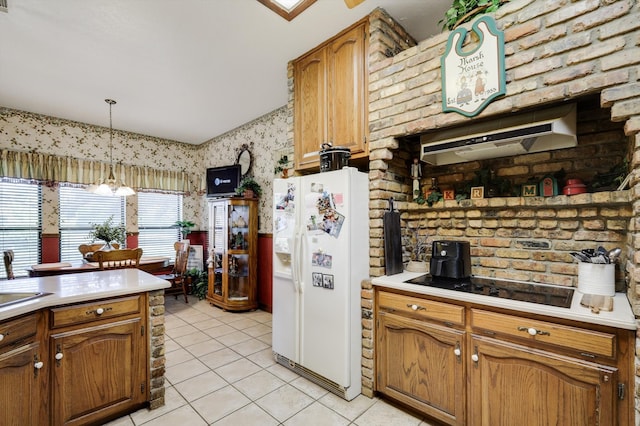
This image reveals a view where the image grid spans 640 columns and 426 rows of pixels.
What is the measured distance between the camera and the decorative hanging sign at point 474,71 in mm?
1700

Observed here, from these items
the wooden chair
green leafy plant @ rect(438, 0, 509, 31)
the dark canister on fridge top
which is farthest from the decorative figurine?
the wooden chair

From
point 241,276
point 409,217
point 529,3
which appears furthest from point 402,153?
point 241,276

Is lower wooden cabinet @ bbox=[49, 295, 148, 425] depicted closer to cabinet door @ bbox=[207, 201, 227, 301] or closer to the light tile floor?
the light tile floor

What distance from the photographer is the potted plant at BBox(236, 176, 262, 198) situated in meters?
Answer: 4.29

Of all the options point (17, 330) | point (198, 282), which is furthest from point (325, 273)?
point (198, 282)

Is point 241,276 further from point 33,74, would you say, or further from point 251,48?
point 33,74

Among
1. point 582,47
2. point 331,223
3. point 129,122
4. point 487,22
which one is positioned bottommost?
point 331,223

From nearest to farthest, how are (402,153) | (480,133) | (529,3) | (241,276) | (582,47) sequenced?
(582,47) < (529,3) < (480,133) < (402,153) < (241,276)

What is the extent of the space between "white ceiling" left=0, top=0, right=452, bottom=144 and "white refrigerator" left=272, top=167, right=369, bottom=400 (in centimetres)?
126

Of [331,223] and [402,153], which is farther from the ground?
[402,153]

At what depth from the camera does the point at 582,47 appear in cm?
145

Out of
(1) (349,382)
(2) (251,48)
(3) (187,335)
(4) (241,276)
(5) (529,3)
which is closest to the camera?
(5) (529,3)

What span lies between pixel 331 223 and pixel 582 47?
1.68 m

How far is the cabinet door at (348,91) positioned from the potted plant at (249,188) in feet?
6.90
